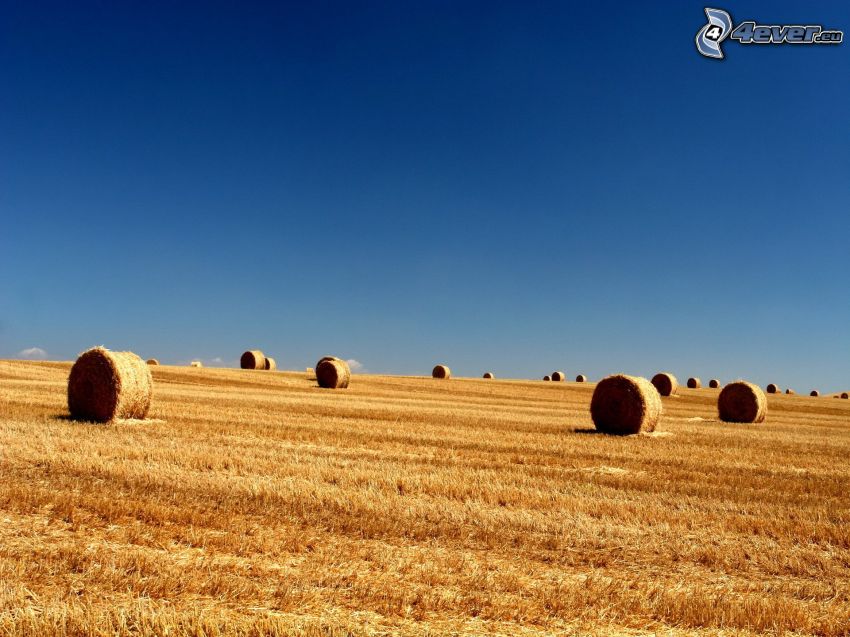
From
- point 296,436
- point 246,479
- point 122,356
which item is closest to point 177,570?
point 246,479

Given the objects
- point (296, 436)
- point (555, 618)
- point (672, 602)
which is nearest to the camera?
point (555, 618)

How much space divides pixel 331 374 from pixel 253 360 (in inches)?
571

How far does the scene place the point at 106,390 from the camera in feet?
55.1

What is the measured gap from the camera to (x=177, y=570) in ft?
18.5

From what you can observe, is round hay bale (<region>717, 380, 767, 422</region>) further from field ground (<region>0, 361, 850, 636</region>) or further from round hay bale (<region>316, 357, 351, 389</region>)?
round hay bale (<region>316, 357, 351, 389</region>)

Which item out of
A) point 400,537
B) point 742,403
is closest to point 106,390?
point 400,537

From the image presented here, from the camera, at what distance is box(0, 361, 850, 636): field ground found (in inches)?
200

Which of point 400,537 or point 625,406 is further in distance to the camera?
point 625,406

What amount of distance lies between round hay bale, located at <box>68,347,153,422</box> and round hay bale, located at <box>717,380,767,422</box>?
78.6 feet

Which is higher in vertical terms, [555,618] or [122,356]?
[122,356]

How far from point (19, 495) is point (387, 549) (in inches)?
180

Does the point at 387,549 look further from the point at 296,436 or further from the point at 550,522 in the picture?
the point at 296,436

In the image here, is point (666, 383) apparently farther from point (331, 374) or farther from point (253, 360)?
point (253, 360)

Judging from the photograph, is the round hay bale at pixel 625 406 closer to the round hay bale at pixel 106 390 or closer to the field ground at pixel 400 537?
the field ground at pixel 400 537
